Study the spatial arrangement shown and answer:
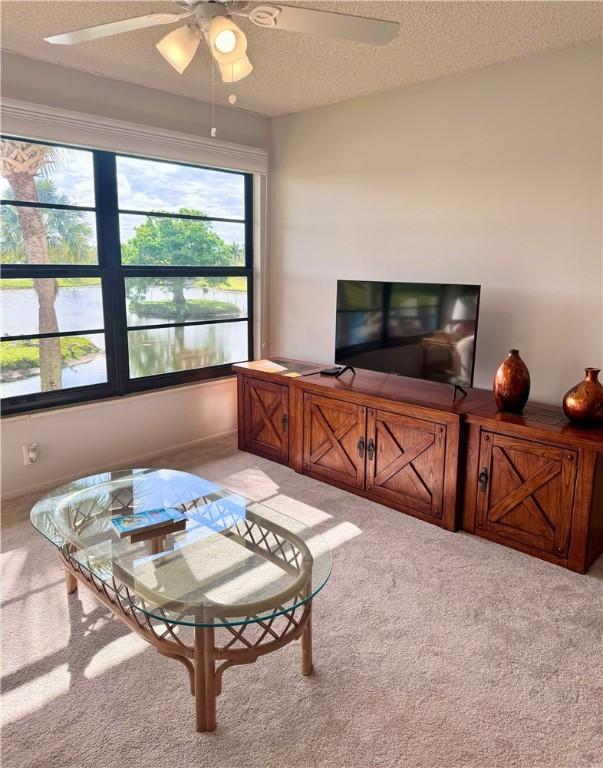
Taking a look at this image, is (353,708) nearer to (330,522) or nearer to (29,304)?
(330,522)

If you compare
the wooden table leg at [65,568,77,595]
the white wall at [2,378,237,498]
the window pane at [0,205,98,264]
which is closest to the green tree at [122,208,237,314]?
the window pane at [0,205,98,264]

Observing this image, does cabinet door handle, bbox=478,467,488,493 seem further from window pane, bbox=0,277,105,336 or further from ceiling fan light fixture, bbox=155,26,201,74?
window pane, bbox=0,277,105,336

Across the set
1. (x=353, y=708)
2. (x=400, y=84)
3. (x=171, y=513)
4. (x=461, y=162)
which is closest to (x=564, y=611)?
(x=353, y=708)

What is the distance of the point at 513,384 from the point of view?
9.43 ft

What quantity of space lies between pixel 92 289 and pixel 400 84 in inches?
95.9

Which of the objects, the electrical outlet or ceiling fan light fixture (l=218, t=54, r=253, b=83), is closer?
ceiling fan light fixture (l=218, t=54, r=253, b=83)

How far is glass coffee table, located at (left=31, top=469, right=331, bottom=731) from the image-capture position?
175 centimetres

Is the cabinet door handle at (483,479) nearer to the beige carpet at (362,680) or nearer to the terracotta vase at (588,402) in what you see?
the beige carpet at (362,680)

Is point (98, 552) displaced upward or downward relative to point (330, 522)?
upward

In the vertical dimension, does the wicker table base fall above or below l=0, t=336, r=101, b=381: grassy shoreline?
below

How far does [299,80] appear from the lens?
3.41 meters

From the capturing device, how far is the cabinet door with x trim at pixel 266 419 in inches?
154

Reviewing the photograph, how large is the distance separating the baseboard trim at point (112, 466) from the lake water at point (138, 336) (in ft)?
1.94

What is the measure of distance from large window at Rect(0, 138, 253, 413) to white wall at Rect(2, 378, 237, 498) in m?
0.11
